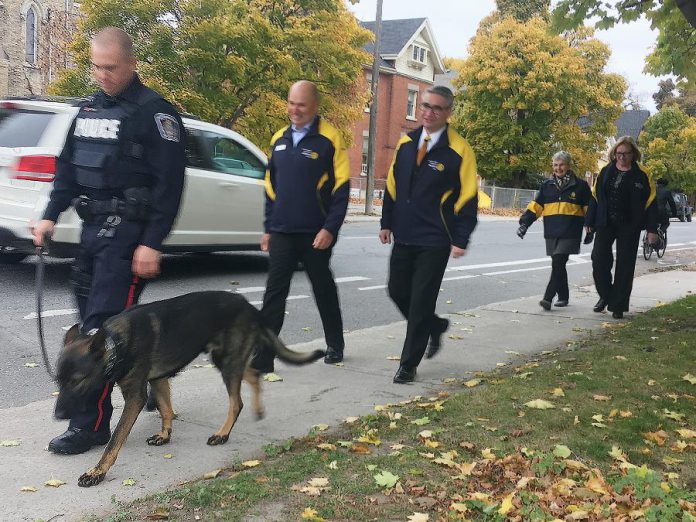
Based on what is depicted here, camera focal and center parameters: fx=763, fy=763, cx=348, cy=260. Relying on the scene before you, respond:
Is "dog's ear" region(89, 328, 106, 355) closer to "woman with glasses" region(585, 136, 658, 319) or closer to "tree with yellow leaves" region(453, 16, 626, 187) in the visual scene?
"woman with glasses" region(585, 136, 658, 319)

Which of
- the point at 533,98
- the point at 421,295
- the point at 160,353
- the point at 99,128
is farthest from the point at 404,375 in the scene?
the point at 533,98

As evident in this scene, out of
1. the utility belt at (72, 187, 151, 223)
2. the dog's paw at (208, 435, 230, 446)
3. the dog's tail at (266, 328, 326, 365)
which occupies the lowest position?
the dog's paw at (208, 435, 230, 446)

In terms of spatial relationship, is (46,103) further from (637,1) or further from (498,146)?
(498,146)

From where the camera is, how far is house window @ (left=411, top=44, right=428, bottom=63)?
1838 inches

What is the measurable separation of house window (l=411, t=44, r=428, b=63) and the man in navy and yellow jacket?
140ft

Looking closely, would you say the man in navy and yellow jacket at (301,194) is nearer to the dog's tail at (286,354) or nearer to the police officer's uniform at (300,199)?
the police officer's uniform at (300,199)

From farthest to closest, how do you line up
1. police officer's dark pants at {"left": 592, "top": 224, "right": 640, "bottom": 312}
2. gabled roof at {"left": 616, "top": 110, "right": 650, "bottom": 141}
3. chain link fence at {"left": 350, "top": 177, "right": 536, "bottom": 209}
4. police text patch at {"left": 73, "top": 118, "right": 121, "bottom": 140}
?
gabled roof at {"left": 616, "top": 110, "right": 650, "bottom": 141} < chain link fence at {"left": 350, "top": 177, "right": 536, "bottom": 209} < police officer's dark pants at {"left": 592, "top": 224, "right": 640, "bottom": 312} < police text patch at {"left": 73, "top": 118, "right": 121, "bottom": 140}

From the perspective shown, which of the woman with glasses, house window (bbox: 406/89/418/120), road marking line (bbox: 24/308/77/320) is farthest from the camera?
house window (bbox: 406/89/418/120)

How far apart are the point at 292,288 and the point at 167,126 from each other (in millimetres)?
5944

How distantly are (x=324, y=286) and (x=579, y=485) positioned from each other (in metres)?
2.78

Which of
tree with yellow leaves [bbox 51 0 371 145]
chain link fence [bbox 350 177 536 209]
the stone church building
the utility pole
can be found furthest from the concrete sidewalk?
chain link fence [bbox 350 177 536 209]

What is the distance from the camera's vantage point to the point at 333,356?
6121 mm

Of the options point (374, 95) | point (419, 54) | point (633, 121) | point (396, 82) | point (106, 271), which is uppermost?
point (419, 54)

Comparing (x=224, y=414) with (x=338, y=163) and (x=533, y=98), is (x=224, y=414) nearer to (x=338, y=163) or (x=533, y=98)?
(x=338, y=163)
